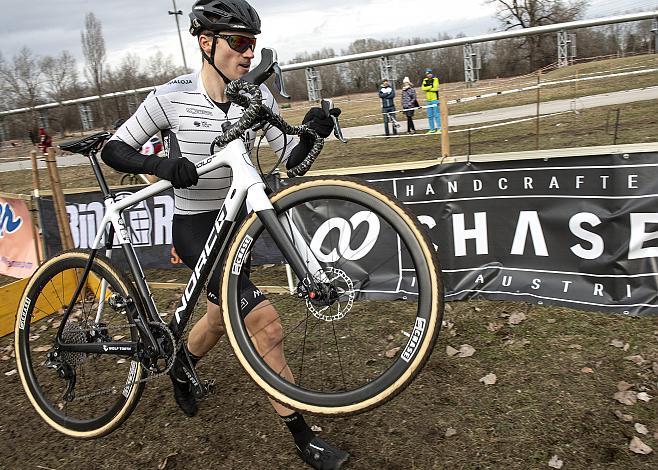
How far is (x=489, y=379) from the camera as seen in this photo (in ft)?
12.9

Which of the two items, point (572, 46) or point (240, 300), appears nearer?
point (240, 300)

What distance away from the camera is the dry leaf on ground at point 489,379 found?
3904 mm

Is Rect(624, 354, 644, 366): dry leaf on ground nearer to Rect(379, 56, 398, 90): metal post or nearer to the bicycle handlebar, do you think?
the bicycle handlebar

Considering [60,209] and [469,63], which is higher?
[469,63]

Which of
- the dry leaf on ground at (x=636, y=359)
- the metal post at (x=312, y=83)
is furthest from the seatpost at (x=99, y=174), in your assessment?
the metal post at (x=312, y=83)

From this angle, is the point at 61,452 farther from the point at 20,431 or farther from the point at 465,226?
the point at 465,226

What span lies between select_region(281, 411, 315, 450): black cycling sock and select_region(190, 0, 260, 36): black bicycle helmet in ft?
7.28

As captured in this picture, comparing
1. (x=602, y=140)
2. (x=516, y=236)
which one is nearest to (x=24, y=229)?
(x=516, y=236)

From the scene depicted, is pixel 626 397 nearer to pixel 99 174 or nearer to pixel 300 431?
pixel 300 431

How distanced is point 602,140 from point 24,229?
12.9m

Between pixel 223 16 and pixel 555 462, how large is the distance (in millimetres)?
3074

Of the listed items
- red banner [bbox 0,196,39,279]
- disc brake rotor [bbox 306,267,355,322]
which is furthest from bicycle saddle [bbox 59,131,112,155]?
red banner [bbox 0,196,39,279]

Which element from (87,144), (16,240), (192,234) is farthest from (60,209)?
(192,234)

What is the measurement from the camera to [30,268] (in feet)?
26.5
